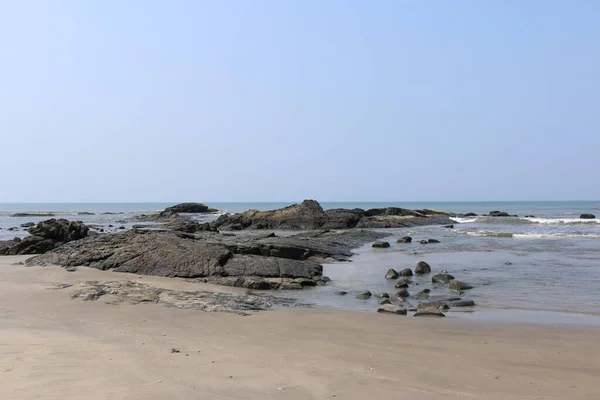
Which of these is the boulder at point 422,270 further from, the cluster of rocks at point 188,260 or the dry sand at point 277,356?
the dry sand at point 277,356

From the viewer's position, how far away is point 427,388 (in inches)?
226

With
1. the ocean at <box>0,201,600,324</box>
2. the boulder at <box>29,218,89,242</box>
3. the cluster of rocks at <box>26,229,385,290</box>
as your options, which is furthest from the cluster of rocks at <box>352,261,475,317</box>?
the boulder at <box>29,218,89,242</box>

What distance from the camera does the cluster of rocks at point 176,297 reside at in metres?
10.9

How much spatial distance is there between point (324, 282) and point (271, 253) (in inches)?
155

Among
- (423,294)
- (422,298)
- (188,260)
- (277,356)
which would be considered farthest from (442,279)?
(277,356)

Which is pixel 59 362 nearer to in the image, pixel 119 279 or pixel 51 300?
pixel 51 300

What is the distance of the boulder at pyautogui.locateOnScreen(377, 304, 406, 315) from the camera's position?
35.3 ft

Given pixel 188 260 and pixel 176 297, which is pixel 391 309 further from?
pixel 188 260

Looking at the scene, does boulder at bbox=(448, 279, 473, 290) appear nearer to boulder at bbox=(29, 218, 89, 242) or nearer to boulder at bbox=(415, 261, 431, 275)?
boulder at bbox=(415, 261, 431, 275)

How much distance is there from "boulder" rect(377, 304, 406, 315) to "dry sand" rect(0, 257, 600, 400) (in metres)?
0.43

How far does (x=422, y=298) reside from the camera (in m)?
12.8

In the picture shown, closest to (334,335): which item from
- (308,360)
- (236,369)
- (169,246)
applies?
(308,360)

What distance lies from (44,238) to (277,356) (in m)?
18.8

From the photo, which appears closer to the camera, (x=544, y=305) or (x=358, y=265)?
(x=544, y=305)
